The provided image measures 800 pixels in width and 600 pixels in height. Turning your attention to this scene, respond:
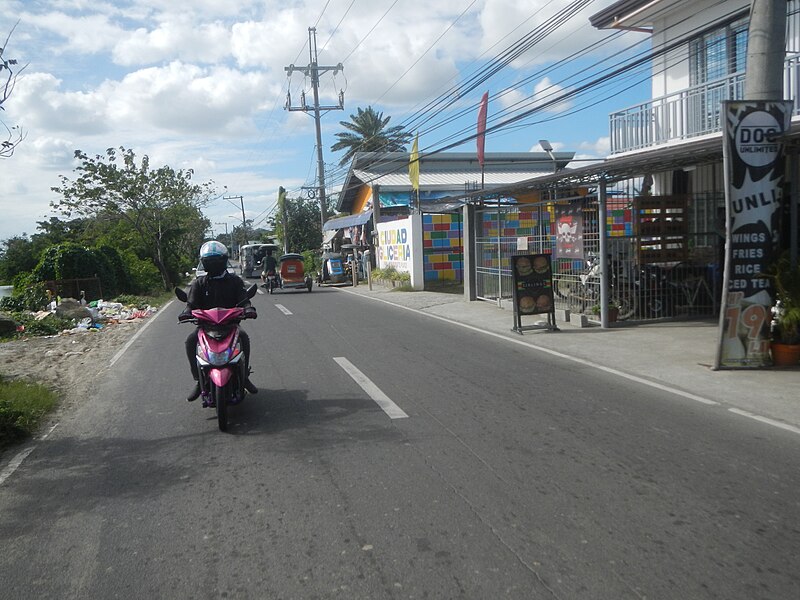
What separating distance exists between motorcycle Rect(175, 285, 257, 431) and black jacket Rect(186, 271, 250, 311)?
26 cm

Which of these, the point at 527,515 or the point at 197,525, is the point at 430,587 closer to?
the point at 527,515

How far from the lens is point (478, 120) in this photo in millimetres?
21438

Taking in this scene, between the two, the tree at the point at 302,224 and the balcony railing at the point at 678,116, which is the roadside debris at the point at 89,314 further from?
the tree at the point at 302,224

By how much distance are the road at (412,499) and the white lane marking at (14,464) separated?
3.8 inches

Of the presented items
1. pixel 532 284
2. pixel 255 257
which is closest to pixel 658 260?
pixel 532 284

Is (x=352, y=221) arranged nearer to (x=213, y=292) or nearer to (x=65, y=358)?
(x=65, y=358)

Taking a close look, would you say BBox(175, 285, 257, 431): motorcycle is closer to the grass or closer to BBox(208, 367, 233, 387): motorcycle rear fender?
BBox(208, 367, 233, 387): motorcycle rear fender

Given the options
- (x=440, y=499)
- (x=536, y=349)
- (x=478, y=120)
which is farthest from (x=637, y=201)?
(x=440, y=499)

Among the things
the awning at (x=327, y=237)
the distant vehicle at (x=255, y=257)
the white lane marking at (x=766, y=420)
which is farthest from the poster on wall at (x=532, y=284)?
the distant vehicle at (x=255, y=257)

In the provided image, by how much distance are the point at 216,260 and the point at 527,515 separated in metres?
4.54

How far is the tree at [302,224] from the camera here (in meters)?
63.2

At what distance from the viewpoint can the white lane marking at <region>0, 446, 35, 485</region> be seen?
594cm

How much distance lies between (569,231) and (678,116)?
4.55 m

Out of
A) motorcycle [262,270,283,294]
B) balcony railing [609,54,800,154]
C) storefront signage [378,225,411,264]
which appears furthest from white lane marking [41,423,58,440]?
motorcycle [262,270,283,294]
